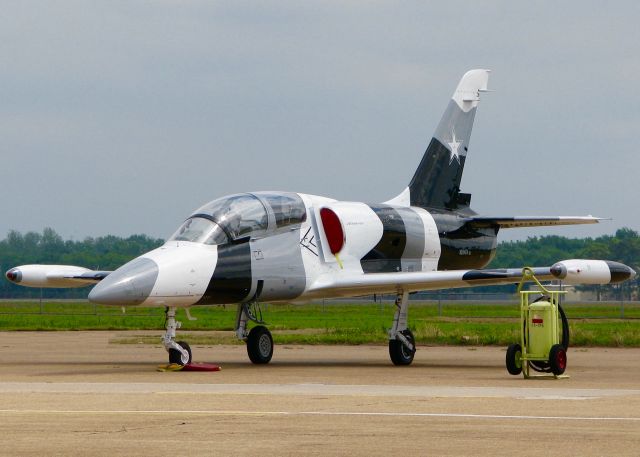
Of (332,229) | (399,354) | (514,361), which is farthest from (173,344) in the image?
(514,361)

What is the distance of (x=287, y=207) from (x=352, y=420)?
36.6 feet

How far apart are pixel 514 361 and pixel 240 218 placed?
5.59 m

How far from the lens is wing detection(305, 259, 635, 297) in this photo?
844 inches

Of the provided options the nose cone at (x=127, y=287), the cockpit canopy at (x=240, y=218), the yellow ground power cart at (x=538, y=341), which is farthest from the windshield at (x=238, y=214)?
the yellow ground power cart at (x=538, y=341)

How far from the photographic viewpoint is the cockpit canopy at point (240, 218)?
22188 mm

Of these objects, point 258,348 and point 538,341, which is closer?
point 538,341

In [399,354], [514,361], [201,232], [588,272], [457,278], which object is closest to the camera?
[514,361]

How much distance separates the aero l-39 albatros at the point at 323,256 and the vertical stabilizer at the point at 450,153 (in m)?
0.03

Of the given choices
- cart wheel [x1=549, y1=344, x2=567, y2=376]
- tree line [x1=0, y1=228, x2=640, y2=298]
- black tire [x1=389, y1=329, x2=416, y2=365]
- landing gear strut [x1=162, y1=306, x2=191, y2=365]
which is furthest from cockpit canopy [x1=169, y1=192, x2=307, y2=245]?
tree line [x1=0, y1=228, x2=640, y2=298]

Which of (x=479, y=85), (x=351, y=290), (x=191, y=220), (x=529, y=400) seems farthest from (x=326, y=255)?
(x=529, y=400)

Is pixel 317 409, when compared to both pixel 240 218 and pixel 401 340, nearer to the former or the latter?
pixel 240 218

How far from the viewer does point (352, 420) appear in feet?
42.2

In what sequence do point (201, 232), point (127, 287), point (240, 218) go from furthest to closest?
point (240, 218) → point (201, 232) → point (127, 287)

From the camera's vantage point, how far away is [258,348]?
24.0 meters
